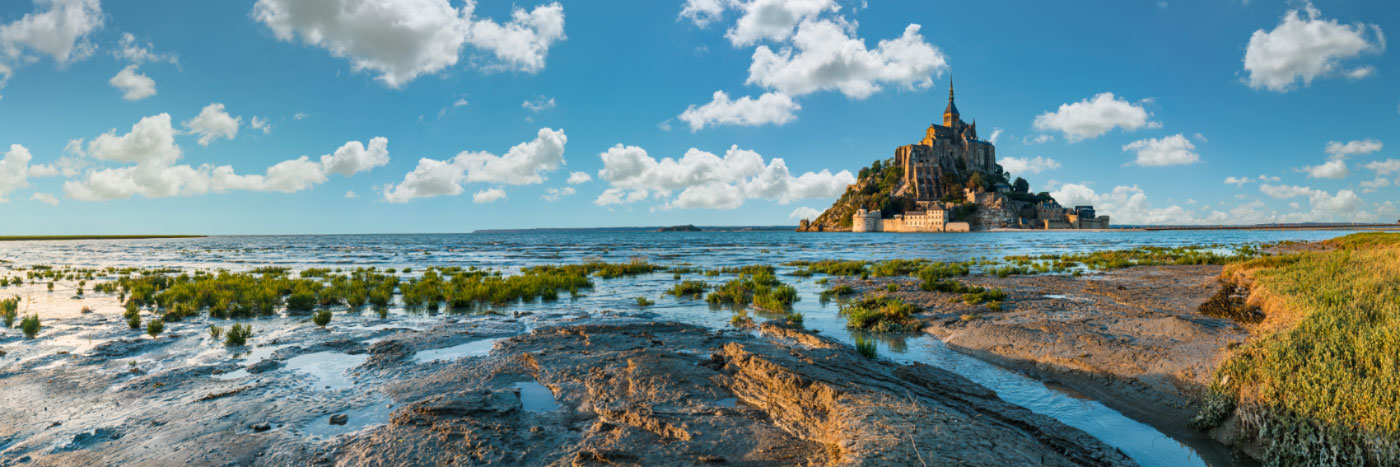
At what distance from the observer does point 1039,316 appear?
1454 centimetres

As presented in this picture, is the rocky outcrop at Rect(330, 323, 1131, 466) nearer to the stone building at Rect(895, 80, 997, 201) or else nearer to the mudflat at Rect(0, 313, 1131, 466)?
the mudflat at Rect(0, 313, 1131, 466)

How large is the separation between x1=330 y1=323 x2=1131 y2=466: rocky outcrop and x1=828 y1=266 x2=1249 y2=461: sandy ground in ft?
6.48

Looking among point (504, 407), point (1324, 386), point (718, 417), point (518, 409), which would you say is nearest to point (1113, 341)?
point (1324, 386)

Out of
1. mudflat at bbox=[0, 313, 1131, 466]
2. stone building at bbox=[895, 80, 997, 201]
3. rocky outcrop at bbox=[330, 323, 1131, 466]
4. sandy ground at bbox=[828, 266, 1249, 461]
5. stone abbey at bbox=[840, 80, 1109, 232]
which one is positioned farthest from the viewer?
stone building at bbox=[895, 80, 997, 201]

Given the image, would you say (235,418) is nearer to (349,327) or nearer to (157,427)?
(157,427)

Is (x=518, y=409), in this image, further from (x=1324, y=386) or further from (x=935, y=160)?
(x=935, y=160)

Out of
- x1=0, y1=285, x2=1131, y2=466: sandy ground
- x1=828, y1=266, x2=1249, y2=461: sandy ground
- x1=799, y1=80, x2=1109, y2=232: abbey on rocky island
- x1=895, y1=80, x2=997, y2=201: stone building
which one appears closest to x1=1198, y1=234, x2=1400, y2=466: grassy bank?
x1=828, y1=266, x2=1249, y2=461: sandy ground

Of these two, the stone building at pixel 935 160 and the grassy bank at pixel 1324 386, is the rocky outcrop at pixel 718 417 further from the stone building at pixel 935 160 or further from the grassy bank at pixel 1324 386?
the stone building at pixel 935 160

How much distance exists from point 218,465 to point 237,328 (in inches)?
327

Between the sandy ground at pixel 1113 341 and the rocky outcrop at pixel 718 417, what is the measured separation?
6.48 feet

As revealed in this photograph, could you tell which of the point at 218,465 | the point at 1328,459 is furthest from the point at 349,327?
the point at 1328,459

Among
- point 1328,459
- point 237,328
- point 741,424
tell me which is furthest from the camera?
point 237,328

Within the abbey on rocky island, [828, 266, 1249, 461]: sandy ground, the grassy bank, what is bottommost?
[828, 266, 1249, 461]: sandy ground

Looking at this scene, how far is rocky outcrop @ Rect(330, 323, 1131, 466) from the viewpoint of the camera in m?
5.69
